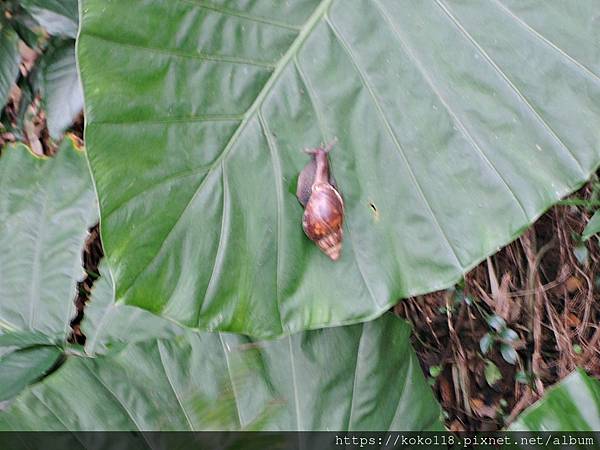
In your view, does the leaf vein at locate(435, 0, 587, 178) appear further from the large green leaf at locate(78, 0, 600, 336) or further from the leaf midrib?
the leaf midrib

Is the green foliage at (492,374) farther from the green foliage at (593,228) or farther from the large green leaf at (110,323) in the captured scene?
the large green leaf at (110,323)

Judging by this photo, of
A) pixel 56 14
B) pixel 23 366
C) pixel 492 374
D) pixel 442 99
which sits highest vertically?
pixel 442 99

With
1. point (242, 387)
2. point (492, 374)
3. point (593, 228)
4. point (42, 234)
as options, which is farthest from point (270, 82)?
point (492, 374)

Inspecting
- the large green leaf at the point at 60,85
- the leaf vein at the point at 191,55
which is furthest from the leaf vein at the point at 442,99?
the large green leaf at the point at 60,85

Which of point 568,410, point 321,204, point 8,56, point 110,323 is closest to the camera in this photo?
point 568,410

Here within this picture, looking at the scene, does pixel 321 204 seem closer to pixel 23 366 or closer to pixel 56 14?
pixel 23 366

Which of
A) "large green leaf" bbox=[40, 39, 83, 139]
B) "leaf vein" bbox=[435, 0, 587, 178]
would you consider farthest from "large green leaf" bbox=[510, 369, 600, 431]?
"large green leaf" bbox=[40, 39, 83, 139]

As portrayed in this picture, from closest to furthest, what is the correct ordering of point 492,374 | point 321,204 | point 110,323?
1. point 321,204
2. point 110,323
3. point 492,374
